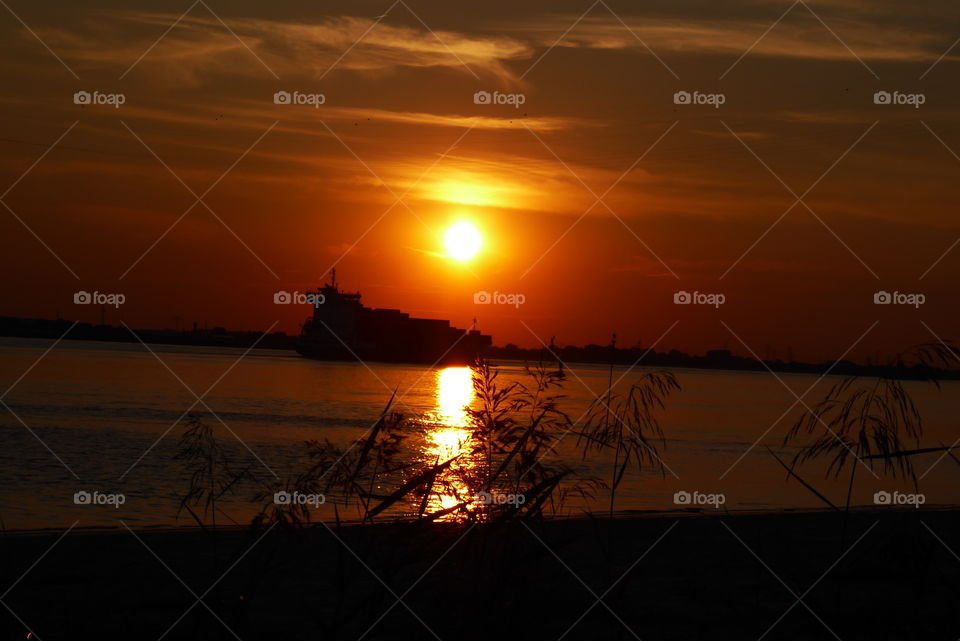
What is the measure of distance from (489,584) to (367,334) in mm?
150060

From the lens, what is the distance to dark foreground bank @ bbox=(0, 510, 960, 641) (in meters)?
4.84

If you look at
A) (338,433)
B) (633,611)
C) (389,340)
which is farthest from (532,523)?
(389,340)

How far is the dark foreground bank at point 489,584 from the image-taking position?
4.84 metres

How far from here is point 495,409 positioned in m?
5.48

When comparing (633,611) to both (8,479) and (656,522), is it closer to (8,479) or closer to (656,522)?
(656,522)

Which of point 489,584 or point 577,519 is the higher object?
point 577,519

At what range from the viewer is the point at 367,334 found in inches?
6053

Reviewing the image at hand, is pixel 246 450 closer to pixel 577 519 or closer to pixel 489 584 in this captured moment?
pixel 577 519

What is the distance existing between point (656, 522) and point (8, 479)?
40.8 feet

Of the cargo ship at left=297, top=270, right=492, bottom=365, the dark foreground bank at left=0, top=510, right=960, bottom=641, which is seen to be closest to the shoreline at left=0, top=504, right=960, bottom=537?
the dark foreground bank at left=0, top=510, right=960, bottom=641

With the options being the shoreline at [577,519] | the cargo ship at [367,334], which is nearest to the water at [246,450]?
the shoreline at [577,519]

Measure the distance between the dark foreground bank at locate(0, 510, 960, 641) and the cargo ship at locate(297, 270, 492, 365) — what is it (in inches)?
5254

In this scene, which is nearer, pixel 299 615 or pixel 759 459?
pixel 299 615

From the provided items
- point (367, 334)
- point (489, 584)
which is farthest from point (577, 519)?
point (367, 334)
